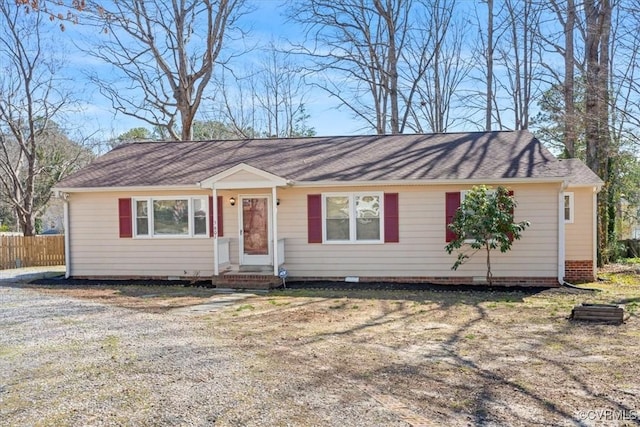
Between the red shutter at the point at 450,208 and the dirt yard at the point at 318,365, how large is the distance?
8.52 ft

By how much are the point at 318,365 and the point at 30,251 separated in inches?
620

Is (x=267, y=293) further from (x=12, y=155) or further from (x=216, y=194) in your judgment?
(x=12, y=155)

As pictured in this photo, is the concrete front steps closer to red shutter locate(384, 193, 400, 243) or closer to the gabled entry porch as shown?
the gabled entry porch

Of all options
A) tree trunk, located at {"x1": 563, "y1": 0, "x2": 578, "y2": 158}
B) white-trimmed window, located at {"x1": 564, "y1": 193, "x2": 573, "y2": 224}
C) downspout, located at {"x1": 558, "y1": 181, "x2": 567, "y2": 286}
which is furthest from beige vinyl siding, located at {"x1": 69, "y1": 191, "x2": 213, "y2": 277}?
tree trunk, located at {"x1": 563, "y1": 0, "x2": 578, "y2": 158}

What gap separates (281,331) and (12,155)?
25418 millimetres

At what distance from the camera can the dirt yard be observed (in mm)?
3854

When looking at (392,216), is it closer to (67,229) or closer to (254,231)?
(254,231)

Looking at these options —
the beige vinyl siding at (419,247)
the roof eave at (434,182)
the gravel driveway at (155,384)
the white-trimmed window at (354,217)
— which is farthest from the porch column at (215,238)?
the gravel driveway at (155,384)

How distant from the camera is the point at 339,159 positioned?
13.0 m

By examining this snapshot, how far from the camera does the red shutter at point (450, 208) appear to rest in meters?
11.2

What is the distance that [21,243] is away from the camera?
1700 centimetres

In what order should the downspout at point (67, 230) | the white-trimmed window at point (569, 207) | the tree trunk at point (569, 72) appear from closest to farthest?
the downspout at point (67, 230) → the white-trimmed window at point (569, 207) → the tree trunk at point (569, 72)

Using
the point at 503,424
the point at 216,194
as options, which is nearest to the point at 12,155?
the point at 216,194

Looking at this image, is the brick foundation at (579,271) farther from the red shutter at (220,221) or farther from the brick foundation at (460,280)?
the red shutter at (220,221)
